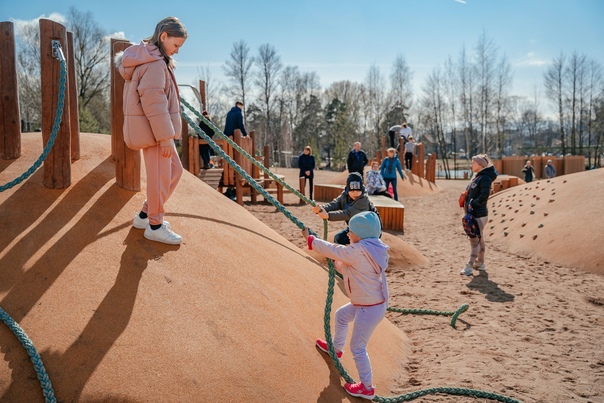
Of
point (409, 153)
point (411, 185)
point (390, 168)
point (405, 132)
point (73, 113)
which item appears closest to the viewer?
point (73, 113)

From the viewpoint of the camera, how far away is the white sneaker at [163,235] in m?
3.59

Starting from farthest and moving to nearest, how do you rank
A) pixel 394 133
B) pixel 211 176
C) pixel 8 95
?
pixel 394 133 → pixel 211 176 → pixel 8 95

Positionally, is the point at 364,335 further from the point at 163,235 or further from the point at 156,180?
the point at 156,180

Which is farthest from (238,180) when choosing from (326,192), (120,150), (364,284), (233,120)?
(364,284)

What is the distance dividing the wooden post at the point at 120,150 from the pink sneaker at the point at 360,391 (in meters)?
2.39

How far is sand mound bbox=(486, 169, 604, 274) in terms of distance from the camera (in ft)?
28.8

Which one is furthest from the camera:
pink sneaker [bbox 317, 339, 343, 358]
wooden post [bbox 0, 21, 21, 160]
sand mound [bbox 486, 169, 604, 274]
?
sand mound [bbox 486, 169, 604, 274]

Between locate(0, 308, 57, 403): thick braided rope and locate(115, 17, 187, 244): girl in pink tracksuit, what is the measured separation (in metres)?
1.10

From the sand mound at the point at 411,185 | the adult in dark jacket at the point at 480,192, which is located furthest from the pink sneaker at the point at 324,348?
the sand mound at the point at 411,185

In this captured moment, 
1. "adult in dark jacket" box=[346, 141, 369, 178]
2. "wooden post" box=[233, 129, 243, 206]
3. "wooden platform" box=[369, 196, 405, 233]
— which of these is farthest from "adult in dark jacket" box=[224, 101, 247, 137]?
"wooden platform" box=[369, 196, 405, 233]

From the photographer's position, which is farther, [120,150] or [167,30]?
[120,150]

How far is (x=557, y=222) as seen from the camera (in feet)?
33.0

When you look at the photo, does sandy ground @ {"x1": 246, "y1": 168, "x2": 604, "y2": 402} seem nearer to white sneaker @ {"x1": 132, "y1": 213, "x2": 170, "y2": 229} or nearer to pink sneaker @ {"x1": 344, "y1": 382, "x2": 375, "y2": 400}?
pink sneaker @ {"x1": 344, "y1": 382, "x2": 375, "y2": 400}

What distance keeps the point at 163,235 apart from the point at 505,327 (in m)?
4.01
